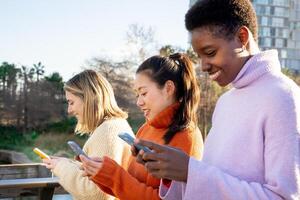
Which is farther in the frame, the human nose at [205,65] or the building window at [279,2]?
the building window at [279,2]

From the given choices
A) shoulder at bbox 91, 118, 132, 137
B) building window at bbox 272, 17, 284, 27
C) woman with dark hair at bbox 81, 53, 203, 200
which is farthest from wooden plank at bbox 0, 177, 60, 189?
building window at bbox 272, 17, 284, 27

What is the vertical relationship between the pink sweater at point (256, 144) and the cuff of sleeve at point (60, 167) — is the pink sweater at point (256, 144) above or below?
above

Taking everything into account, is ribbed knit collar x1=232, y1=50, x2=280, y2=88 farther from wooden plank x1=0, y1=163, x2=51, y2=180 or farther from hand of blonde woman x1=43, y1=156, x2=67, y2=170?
wooden plank x1=0, y1=163, x2=51, y2=180

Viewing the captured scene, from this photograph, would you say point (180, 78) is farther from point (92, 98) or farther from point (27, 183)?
point (27, 183)

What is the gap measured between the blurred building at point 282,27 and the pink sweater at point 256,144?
3777 centimetres

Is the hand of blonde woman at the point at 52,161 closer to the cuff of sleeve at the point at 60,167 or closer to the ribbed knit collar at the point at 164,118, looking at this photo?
the cuff of sleeve at the point at 60,167

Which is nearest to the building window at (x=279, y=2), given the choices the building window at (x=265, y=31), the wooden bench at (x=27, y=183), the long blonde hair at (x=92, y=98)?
the building window at (x=265, y=31)

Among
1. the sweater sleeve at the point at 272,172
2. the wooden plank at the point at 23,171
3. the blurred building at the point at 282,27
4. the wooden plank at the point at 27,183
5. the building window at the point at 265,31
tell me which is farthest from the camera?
the blurred building at the point at 282,27

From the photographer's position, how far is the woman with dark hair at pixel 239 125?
0.98 meters

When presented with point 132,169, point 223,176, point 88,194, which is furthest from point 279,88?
point 88,194

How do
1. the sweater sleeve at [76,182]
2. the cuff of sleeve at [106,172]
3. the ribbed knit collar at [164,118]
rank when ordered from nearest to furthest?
1. the cuff of sleeve at [106,172]
2. the ribbed knit collar at [164,118]
3. the sweater sleeve at [76,182]

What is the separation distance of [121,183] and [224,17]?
69cm

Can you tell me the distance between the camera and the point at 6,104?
16.7 m

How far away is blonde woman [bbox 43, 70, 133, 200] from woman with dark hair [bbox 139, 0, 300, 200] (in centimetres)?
81
